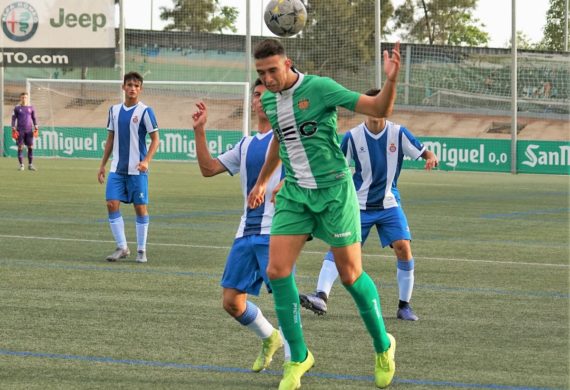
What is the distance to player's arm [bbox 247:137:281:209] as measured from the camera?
6650 mm

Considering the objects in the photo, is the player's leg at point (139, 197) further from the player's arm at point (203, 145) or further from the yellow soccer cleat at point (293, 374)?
the yellow soccer cleat at point (293, 374)

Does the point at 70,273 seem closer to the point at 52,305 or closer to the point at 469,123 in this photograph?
the point at 52,305

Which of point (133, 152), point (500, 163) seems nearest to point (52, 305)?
point (133, 152)

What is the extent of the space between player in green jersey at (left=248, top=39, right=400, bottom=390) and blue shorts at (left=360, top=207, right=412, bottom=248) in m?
2.66

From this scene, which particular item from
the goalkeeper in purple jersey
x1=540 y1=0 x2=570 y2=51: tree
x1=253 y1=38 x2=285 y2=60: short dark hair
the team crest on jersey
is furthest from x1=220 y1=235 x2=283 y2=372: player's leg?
x1=540 y1=0 x2=570 y2=51: tree

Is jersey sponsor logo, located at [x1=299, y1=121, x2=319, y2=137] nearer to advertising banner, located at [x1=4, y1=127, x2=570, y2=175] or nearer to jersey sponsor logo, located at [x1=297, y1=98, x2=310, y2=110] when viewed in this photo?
jersey sponsor logo, located at [x1=297, y1=98, x2=310, y2=110]

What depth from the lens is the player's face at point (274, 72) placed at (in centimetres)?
610

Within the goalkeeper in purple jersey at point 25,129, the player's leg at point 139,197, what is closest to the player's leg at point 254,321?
the player's leg at point 139,197

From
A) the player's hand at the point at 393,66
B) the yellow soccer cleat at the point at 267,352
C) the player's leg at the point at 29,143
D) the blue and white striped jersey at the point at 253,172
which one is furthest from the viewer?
the player's leg at the point at 29,143

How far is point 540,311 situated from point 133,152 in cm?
495

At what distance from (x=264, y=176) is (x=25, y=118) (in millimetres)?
24357

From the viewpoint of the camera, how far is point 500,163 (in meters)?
34.9

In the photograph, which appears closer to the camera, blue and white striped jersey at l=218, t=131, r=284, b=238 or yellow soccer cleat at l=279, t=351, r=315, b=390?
yellow soccer cleat at l=279, t=351, r=315, b=390

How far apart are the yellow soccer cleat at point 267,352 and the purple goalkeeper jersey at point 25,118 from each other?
23926 mm
